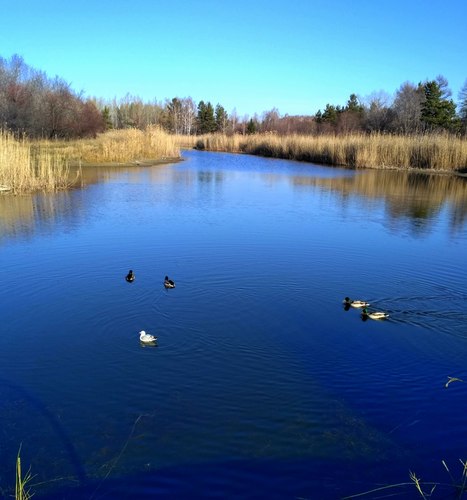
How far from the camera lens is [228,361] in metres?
4.21

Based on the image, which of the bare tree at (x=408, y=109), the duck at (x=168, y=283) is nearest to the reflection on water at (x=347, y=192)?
the duck at (x=168, y=283)

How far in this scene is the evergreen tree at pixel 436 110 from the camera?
34.9 meters

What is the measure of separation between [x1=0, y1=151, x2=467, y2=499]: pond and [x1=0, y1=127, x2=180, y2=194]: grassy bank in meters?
3.99

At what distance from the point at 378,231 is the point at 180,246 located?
448 cm

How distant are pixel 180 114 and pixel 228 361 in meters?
65.8

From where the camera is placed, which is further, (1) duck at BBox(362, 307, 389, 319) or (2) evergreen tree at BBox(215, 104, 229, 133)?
(2) evergreen tree at BBox(215, 104, 229, 133)

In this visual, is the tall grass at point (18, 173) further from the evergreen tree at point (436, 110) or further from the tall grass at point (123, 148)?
the evergreen tree at point (436, 110)

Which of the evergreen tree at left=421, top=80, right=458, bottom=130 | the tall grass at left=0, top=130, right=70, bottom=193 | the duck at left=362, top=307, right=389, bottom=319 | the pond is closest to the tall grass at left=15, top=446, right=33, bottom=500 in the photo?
the pond

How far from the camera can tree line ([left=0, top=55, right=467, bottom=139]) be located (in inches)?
1083

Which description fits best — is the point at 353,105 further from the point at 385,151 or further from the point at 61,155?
the point at 61,155

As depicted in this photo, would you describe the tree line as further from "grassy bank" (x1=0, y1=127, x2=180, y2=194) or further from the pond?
the pond

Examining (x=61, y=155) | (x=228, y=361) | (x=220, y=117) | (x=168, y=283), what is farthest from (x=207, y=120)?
(x=228, y=361)

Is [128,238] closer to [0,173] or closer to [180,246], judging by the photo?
[180,246]

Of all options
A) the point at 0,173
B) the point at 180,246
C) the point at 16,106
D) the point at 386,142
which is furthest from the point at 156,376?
the point at 16,106
